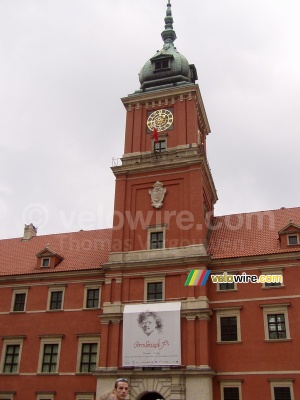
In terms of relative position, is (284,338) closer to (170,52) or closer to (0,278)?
(0,278)

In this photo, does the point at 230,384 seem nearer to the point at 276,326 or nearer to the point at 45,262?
the point at 276,326

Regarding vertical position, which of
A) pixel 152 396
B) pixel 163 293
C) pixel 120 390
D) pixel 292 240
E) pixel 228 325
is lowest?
pixel 120 390

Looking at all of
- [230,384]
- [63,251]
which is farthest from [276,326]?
[63,251]

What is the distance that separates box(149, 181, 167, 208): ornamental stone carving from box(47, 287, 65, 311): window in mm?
8952

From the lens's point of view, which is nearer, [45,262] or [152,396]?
[152,396]

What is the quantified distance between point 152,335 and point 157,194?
31.7 feet

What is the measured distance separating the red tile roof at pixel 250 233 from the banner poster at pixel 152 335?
16.4 ft

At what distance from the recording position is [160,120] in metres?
36.1

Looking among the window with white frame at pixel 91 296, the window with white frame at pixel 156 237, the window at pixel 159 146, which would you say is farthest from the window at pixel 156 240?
the window at pixel 159 146

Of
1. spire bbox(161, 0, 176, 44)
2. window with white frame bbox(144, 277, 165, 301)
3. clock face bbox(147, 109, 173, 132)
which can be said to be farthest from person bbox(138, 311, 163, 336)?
spire bbox(161, 0, 176, 44)

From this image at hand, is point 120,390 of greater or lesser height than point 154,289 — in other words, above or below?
below

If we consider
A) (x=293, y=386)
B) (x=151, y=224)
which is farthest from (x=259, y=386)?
(x=151, y=224)

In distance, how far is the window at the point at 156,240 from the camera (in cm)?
3134

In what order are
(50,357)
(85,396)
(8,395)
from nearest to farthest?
(85,396), (8,395), (50,357)
